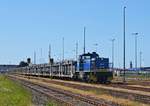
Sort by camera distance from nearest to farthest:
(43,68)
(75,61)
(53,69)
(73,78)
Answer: (75,61) < (73,78) < (53,69) < (43,68)

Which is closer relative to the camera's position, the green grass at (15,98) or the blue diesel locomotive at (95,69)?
the green grass at (15,98)

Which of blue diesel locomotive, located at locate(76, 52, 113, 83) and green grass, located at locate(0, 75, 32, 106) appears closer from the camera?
green grass, located at locate(0, 75, 32, 106)

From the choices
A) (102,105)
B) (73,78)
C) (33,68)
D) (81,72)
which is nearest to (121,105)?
(102,105)

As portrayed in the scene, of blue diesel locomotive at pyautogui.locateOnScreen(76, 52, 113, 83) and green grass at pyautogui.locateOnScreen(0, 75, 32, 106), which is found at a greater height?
blue diesel locomotive at pyautogui.locateOnScreen(76, 52, 113, 83)

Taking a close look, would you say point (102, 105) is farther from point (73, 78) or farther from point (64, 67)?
point (64, 67)

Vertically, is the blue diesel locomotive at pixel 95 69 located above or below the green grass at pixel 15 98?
above

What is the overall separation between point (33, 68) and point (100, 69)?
6955 centimetres

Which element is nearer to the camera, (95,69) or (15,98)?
(15,98)

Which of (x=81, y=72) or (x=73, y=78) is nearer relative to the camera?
(x=81, y=72)

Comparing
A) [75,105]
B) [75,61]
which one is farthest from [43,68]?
[75,105]

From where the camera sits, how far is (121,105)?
86.9 ft

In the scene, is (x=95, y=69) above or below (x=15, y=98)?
above

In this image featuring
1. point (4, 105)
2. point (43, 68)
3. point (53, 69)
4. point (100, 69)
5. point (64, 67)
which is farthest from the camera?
point (43, 68)

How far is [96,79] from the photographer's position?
204 feet
